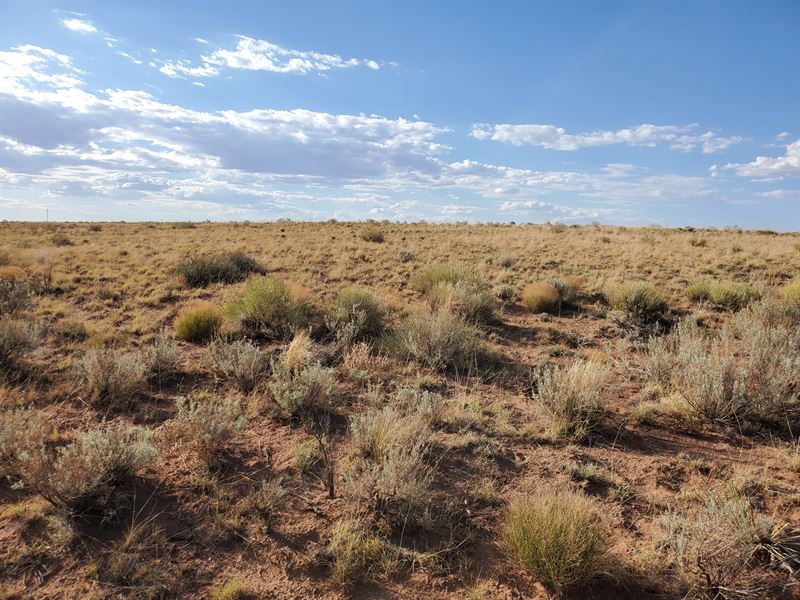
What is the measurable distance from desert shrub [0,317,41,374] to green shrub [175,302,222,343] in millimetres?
1835

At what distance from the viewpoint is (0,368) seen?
215 inches

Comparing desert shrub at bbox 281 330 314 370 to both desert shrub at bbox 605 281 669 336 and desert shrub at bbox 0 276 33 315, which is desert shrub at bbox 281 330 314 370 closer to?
desert shrub at bbox 0 276 33 315

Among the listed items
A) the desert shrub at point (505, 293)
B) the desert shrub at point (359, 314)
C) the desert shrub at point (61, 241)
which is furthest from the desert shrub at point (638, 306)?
the desert shrub at point (61, 241)

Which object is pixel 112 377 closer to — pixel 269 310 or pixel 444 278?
pixel 269 310

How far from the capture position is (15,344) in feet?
18.9

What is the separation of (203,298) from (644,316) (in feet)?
30.3

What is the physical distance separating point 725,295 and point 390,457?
9.07m

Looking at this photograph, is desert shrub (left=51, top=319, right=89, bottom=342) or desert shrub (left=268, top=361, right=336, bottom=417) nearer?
desert shrub (left=268, top=361, right=336, bottom=417)

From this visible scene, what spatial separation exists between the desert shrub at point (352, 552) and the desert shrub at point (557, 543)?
892mm

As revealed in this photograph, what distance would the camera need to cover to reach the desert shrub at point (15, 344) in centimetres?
562

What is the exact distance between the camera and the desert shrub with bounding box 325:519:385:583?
286 cm

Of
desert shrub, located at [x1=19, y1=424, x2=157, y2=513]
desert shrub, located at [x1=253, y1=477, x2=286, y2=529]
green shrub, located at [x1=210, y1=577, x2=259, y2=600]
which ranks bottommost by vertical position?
green shrub, located at [x1=210, y1=577, x2=259, y2=600]

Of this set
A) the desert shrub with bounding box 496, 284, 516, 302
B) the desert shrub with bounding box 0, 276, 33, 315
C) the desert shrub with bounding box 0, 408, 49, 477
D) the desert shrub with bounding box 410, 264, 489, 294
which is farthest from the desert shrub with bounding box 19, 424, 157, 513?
the desert shrub with bounding box 496, 284, 516, 302

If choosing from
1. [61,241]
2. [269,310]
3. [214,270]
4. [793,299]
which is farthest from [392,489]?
[61,241]
